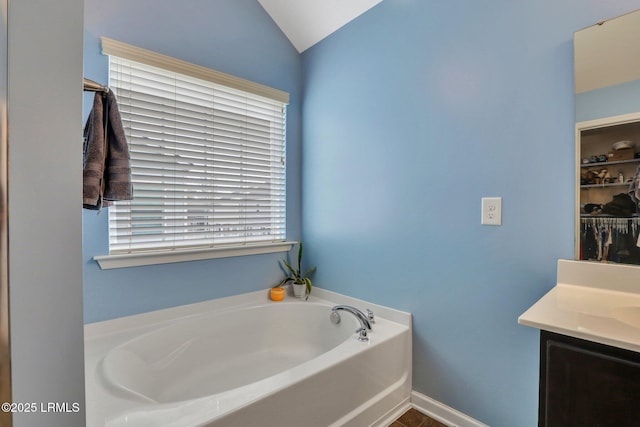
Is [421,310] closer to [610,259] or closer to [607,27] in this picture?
[610,259]

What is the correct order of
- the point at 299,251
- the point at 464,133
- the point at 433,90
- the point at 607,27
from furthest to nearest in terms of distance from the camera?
the point at 299,251
the point at 433,90
the point at 464,133
the point at 607,27

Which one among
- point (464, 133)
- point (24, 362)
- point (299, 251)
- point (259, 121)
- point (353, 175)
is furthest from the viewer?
point (299, 251)

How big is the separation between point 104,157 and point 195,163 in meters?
0.78

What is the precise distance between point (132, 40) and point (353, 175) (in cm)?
156

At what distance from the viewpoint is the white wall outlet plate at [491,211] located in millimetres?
1437

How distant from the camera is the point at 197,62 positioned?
1951 millimetres

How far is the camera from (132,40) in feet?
5.59

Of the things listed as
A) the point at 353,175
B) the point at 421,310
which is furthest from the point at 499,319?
the point at 353,175

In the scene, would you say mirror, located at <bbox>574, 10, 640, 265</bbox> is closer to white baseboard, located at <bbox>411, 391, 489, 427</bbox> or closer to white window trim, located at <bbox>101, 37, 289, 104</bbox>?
white baseboard, located at <bbox>411, 391, 489, 427</bbox>

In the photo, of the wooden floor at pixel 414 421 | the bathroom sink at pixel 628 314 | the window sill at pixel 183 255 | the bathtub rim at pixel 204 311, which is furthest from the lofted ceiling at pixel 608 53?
the window sill at pixel 183 255

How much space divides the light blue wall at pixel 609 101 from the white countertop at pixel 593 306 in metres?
0.60

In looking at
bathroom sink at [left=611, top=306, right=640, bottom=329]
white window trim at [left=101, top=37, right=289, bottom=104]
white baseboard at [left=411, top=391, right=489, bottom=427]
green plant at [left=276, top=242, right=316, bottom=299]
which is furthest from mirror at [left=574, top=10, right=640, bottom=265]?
white window trim at [left=101, top=37, right=289, bottom=104]

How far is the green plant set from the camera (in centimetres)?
239

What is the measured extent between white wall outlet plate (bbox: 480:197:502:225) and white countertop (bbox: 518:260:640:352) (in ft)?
1.02
